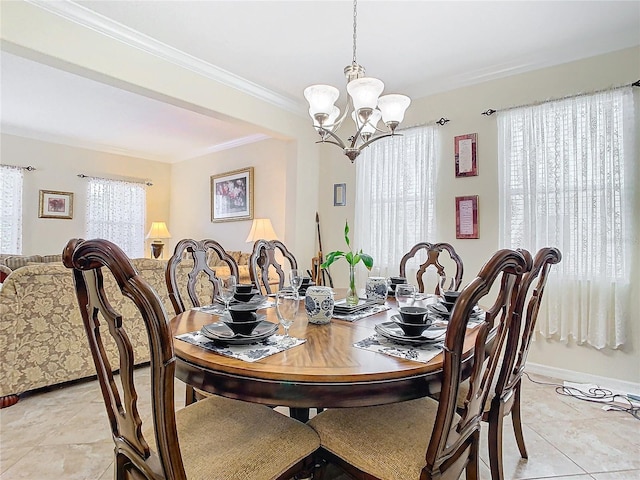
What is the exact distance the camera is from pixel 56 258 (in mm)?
4484

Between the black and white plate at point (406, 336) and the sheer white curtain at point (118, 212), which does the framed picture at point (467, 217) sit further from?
the sheer white curtain at point (118, 212)

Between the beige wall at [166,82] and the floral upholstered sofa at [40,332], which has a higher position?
the beige wall at [166,82]

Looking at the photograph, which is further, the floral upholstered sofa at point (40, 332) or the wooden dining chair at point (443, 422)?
the floral upholstered sofa at point (40, 332)

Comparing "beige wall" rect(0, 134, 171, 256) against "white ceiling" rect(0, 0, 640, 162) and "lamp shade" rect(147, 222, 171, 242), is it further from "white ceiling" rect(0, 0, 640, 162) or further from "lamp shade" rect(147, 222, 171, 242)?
"white ceiling" rect(0, 0, 640, 162)

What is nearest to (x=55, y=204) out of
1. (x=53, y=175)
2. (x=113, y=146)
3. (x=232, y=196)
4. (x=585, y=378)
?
(x=53, y=175)

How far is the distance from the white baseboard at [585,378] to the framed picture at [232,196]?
12.8 ft

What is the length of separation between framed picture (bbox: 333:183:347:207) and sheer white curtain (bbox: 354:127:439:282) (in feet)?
0.71

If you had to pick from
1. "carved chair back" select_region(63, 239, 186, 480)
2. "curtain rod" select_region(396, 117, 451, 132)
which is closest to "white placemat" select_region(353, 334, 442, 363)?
"carved chair back" select_region(63, 239, 186, 480)

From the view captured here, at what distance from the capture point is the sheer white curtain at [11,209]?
4.88 m

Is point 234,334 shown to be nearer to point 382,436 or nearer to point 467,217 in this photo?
point 382,436

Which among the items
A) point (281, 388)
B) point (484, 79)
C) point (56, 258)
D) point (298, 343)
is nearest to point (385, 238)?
point (484, 79)

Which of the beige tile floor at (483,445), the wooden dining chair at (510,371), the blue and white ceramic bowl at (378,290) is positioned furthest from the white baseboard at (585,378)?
the blue and white ceramic bowl at (378,290)

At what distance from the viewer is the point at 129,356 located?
86 centimetres

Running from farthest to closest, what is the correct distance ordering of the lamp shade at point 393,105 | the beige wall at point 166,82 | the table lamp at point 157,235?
1. the table lamp at point 157,235
2. the beige wall at point 166,82
3. the lamp shade at point 393,105
